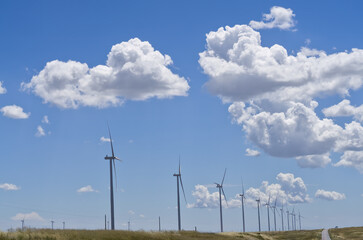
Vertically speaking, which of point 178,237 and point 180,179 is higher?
point 180,179

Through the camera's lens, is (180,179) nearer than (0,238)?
No

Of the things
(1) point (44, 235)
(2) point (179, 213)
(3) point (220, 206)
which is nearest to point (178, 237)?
(1) point (44, 235)

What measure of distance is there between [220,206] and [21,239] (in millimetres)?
114803

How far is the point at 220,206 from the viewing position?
16825 cm

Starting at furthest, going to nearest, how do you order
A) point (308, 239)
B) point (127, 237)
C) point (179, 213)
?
point (308, 239) < point (179, 213) < point (127, 237)

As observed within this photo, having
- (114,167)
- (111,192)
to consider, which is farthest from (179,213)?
(111,192)

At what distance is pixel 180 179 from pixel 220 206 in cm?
2484

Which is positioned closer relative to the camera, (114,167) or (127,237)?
(127,237)

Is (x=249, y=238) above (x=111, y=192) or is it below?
below

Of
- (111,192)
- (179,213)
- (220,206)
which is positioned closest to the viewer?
(111,192)

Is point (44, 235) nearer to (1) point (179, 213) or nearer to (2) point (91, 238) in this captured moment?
(2) point (91, 238)

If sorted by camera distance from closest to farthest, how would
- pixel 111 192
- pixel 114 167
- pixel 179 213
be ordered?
1. pixel 111 192
2. pixel 114 167
3. pixel 179 213

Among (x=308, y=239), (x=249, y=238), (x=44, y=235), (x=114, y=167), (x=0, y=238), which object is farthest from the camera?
(x=308, y=239)

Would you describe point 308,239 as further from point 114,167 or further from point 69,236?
point 69,236
